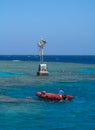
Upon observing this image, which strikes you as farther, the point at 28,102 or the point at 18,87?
the point at 18,87

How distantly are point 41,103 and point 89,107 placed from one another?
567 cm

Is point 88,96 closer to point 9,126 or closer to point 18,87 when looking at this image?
point 18,87

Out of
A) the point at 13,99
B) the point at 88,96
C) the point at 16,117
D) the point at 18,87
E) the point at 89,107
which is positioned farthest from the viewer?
the point at 18,87

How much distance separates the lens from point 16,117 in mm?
38344

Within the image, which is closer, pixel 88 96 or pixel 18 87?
pixel 88 96

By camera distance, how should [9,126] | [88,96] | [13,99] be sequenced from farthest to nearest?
[88,96]
[13,99]
[9,126]

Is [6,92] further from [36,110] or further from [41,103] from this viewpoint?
[36,110]

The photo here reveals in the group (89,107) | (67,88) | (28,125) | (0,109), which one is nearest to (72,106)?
(89,107)

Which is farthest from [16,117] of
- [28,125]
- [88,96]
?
[88,96]

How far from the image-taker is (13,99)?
49562 millimetres

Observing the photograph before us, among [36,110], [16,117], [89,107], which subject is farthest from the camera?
[89,107]

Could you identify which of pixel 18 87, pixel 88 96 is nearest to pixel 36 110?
pixel 88 96

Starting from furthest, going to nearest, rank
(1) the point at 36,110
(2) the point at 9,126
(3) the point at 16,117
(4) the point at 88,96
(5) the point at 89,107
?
(4) the point at 88,96 → (5) the point at 89,107 → (1) the point at 36,110 → (3) the point at 16,117 → (2) the point at 9,126

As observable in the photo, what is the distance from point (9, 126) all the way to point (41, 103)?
12.7m
